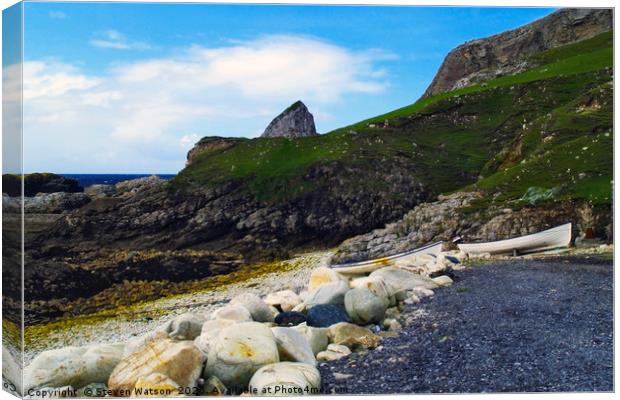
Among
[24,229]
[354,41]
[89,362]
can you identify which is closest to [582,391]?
[354,41]

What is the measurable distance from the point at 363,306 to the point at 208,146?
15.3 feet

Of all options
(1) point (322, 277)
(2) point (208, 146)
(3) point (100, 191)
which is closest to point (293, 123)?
(2) point (208, 146)

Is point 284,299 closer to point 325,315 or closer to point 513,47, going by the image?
point 325,315

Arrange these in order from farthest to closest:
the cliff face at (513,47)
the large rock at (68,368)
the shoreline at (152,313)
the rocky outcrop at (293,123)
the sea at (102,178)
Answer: the cliff face at (513,47) < the rocky outcrop at (293,123) < the sea at (102,178) < the shoreline at (152,313) < the large rock at (68,368)

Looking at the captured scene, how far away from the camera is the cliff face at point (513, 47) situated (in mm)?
16484

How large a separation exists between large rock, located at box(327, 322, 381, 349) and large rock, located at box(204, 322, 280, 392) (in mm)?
1484

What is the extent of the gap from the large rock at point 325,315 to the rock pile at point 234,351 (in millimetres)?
21

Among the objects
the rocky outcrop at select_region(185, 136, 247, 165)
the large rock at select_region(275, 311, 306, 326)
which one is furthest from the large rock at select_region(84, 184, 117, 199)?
the large rock at select_region(275, 311, 306, 326)

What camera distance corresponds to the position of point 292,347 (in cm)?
1414

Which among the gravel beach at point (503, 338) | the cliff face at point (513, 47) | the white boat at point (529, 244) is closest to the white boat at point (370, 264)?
the gravel beach at point (503, 338)

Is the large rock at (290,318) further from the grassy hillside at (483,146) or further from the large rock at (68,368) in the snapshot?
the large rock at (68,368)

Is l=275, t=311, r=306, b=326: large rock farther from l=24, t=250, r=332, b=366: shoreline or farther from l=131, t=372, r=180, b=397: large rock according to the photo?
l=131, t=372, r=180, b=397: large rock

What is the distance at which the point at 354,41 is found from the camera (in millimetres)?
15461

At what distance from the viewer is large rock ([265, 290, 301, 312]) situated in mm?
15867
